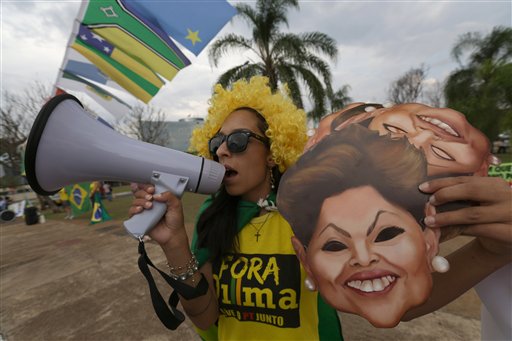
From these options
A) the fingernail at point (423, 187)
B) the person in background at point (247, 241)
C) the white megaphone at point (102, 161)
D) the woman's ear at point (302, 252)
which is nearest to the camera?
the fingernail at point (423, 187)

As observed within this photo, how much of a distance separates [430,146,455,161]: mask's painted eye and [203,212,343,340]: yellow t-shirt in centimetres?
80

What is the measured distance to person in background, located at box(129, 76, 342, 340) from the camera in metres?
1.17

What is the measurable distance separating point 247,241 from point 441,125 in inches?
39.0

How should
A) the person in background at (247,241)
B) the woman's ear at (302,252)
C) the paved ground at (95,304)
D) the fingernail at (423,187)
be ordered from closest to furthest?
the fingernail at (423,187), the woman's ear at (302,252), the person in background at (247,241), the paved ground at (95,304)

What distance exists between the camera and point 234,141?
130cm

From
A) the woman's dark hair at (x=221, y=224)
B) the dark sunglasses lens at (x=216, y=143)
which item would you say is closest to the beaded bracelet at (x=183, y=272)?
the woman's dark hair at (x=221, y=224)

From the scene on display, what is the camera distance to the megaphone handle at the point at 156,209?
42.3 inches

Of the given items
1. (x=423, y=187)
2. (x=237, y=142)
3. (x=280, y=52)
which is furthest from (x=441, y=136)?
(x=280, y=52)

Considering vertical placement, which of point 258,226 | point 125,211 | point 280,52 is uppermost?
point 280,52

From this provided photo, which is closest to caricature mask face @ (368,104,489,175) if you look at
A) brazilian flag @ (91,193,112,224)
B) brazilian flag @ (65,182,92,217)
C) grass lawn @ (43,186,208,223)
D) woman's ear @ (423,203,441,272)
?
woman's ear @ (423,203,441,272)

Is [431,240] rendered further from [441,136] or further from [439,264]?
[441,136]

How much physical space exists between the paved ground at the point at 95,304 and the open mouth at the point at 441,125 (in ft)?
8.41

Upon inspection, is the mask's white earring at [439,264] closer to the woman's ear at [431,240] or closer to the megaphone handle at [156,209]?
the woman's ear at [431,240]

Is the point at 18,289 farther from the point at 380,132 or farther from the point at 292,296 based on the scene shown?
the point at 380,132
